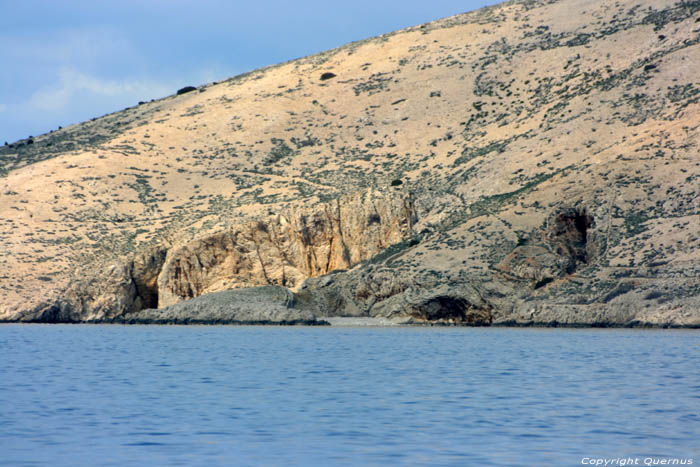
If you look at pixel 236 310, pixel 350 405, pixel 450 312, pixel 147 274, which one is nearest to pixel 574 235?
pixel 450 312

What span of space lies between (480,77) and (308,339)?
6501 cm

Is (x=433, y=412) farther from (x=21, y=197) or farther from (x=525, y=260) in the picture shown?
(x=21, y=197)

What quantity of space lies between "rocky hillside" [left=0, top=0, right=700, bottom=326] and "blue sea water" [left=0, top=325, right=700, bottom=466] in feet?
71.5

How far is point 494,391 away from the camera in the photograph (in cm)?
2105

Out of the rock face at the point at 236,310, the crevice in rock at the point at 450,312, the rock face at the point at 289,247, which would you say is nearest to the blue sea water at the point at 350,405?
the crevice in rock at the point at 450,312

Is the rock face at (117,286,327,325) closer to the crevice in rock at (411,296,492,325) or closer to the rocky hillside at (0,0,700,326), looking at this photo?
the rocky hillside at (0,0,700,326)

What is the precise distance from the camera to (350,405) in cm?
1883

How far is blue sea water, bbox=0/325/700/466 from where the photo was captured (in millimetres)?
13750

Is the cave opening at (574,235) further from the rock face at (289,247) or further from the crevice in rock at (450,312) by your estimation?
the rock face at (289,247)

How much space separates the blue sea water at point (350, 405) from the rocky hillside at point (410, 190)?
2179cm

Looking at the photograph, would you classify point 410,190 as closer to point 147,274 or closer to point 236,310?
point 236,310

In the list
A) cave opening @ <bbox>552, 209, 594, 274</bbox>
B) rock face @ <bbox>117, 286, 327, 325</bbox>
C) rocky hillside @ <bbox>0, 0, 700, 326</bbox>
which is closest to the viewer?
rocky hillside @ <bbox>0, 0, 700, 326</bbox>

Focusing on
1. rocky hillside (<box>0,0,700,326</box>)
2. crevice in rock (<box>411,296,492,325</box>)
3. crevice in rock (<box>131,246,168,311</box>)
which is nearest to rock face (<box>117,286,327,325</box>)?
rocky hillside (<box>0,0,700,326</box>)

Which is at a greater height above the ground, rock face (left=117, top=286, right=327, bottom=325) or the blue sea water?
rock face (left=117, top=286, right=327, bottom=325)
